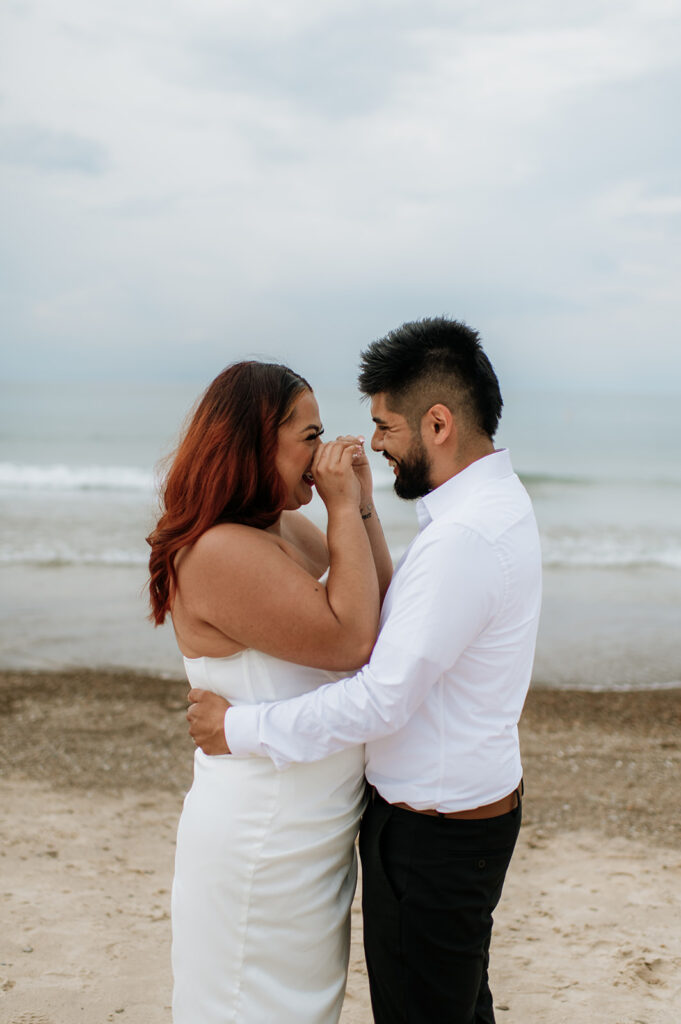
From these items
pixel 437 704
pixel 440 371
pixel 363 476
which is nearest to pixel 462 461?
pixel 440 371

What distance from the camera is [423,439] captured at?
2482mm

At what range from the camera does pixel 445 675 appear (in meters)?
2.29

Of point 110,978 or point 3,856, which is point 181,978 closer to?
point 110,978

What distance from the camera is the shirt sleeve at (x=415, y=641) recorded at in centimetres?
217

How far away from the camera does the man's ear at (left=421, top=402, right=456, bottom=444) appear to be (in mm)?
2439

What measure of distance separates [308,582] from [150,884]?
298 centimetres

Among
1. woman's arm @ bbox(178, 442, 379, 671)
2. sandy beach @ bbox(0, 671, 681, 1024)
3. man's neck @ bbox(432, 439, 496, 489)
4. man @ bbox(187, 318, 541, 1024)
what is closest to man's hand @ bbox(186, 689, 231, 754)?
man @ bbox(187, 318, 541, 1024)

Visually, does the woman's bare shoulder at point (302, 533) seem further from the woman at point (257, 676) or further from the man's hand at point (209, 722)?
the man's hand at point (209, 722)

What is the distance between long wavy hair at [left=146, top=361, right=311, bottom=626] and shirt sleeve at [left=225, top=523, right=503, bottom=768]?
51 centimetres

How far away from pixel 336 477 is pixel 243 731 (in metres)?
0.74

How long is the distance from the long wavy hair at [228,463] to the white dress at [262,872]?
1.20 ft

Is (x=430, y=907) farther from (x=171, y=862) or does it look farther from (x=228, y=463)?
(x=171, y=862)

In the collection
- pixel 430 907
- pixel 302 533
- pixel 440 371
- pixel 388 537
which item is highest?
pixel 440 371

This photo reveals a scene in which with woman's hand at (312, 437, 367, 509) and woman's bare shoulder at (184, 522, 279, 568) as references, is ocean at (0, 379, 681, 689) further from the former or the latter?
woman's bare shoulder at (184, 522, 279, 568)
